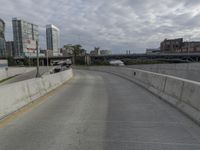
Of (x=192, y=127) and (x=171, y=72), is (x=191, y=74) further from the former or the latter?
(x=192, y=127)

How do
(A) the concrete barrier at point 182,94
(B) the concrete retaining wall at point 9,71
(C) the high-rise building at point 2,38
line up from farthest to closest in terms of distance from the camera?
(C) the high-rise building at point 2,38 < (B) the concrete retaining wall at point 9,71 < (A) the concrete barrier at point 182,94

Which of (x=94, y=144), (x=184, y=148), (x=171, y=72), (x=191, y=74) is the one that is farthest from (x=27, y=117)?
(x=171, y=72)

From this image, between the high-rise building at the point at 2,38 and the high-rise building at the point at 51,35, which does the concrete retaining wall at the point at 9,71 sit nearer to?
the high-rise building at the point at 51,35

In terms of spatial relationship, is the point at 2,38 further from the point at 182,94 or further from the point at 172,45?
the point at 172,45

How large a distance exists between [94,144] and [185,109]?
3.62 m

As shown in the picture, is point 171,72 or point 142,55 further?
point 142,55

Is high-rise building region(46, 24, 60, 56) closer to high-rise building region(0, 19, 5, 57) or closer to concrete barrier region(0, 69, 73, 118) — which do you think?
high-rise building region(0, 19, 5, 57)

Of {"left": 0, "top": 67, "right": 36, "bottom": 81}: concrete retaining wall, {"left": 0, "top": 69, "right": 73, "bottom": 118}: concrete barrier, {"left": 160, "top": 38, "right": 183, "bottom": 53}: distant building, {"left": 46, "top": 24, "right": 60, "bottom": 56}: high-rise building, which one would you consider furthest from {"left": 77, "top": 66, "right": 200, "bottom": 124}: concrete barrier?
{"left": 160, "top": 38, "right": 183, "bottom": 53}: distant building

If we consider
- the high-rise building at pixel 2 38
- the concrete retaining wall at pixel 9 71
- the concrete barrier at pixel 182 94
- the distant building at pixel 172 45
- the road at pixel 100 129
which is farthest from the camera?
the distant building at pixel 172 45

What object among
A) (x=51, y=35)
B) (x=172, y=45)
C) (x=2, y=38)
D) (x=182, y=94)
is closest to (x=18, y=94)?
(x=182, y=94)

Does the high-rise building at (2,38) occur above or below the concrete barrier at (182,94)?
above

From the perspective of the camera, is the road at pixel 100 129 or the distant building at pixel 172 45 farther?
the distant building at pixel 172 45

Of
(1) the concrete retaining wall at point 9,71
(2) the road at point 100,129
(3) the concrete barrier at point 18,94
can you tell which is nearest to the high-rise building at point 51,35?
(1) the concrete retaining wall at point 9,71

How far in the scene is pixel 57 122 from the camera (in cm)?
554
